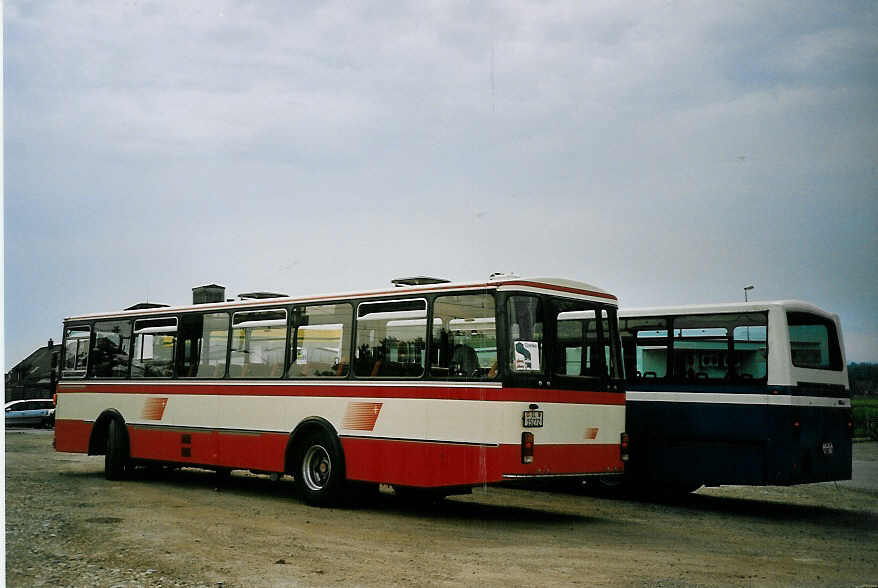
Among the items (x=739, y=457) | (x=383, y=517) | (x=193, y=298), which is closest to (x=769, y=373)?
(x=739, y=457)

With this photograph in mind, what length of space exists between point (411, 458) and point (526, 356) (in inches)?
68.3

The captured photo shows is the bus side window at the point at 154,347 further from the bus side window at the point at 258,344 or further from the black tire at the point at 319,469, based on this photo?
the black tire at the point at 319,469

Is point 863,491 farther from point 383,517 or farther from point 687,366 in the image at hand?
point 383,517

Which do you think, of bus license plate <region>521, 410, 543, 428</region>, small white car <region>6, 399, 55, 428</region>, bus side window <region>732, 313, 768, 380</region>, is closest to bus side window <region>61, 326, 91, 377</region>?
bus license plate <region>521, 410, 543, 428</region>

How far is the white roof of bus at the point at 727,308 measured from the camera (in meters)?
12.6

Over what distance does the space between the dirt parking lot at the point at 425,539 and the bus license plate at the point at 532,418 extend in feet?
3.67

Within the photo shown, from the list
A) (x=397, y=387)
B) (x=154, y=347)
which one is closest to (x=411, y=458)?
(x=397, y=387)

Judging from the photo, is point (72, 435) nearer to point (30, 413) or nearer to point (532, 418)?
point (532, 418)

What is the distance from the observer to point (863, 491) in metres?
16.7

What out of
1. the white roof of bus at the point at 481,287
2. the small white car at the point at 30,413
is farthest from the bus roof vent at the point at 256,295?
the small white car at the point at 30,413

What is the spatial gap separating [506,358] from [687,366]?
12.0 ft

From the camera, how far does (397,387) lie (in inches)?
455

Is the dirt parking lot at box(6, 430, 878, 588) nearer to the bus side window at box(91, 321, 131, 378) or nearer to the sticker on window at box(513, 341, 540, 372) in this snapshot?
the sticker on window at box(513, 341, 540, 372)

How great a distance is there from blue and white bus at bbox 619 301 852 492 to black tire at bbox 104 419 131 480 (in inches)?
303
